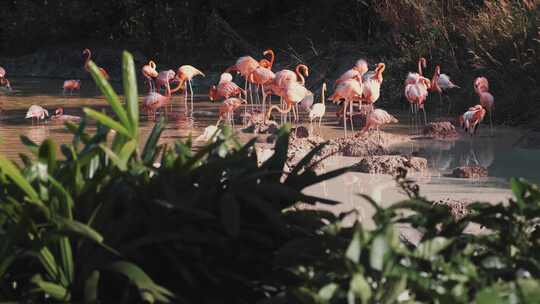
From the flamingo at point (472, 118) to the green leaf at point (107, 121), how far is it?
7919 millimetres

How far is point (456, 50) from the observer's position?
13695mm

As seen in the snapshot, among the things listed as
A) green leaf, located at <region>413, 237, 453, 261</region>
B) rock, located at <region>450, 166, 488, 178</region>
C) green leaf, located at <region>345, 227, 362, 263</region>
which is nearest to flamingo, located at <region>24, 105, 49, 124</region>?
rock, located at <region>450, 166, 488, 178</region>

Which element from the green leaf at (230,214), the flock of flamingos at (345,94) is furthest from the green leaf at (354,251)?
the flock of flamingos at (345,94)

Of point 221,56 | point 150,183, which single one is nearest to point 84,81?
point 221,56

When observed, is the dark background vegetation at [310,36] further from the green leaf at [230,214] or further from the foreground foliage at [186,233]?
the green leaf at [230,214]

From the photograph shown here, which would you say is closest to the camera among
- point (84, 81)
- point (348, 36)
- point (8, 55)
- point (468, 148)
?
point (468, 148)

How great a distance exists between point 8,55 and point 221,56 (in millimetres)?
6682

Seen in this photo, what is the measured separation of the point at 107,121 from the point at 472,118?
321 inches

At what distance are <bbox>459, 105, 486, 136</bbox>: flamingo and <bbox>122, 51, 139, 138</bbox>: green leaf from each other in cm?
781

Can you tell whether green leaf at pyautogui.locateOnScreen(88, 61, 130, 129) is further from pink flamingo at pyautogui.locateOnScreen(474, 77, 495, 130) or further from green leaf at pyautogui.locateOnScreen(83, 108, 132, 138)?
pink flamingo at pyautogui.locateOnScreen(474, 77, 495, 130)

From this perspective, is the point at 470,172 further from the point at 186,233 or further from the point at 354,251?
the point at 354,251

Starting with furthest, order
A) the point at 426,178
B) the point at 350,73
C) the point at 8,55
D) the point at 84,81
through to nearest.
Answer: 1. the point at 8,55
2. the point at 84,81
3. the point at 350,73
4. the point at 426,178

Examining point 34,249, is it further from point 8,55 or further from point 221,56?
point 8,55

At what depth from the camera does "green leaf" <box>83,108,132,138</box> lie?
2.85 metres
